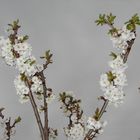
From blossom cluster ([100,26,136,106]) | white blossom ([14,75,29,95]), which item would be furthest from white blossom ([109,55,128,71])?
white blossom ([14,75,29,95])

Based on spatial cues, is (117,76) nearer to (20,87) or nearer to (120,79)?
(120,79)

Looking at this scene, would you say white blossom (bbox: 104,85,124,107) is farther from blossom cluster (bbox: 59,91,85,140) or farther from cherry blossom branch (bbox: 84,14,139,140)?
blossom cluster (bbox: 59,91,85,140)

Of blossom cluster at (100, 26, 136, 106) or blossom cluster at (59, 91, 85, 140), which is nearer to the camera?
blossom cluster at (100, 26, 136, 106)

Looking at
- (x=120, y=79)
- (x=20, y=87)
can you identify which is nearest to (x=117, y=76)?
(x=120, y=79)

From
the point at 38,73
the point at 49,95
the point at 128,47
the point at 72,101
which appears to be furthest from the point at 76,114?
the point at 128,47

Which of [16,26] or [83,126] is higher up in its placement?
[16,26]

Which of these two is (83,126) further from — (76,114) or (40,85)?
(40,85)

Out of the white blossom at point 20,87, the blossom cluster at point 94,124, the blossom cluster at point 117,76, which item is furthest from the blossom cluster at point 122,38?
the white blossom at point 20,87

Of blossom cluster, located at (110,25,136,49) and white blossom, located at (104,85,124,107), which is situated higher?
blossom cluster, located at (110,25,136,49)

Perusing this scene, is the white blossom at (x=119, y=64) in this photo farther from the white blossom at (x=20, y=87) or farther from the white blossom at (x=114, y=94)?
the white blossom at (x=20, y=87)
